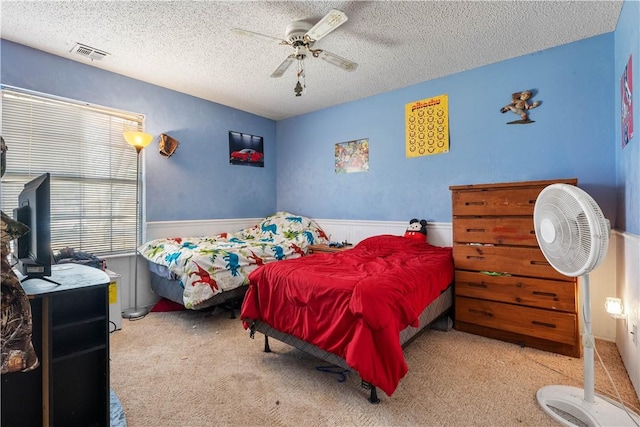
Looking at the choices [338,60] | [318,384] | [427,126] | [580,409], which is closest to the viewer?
[580,409]

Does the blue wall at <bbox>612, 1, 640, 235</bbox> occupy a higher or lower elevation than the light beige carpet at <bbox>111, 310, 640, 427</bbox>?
higher

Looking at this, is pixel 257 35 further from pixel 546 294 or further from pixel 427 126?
pixel 546 294

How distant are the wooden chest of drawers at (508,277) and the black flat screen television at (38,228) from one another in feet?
8.60

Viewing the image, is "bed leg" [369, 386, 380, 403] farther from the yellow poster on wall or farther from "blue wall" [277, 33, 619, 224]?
the yellow poster on wall

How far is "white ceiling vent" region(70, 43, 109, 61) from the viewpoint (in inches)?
99.0

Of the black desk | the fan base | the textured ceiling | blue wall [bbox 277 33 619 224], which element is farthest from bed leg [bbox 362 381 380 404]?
the textured ceiling

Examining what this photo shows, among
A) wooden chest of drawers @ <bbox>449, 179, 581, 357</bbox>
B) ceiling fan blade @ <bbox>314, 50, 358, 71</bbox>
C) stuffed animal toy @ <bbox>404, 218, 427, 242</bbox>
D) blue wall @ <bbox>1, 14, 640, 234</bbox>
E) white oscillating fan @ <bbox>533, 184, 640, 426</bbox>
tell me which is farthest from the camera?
stuffed animal toy @ <bbox>404, 218, 427, 242</bbox>

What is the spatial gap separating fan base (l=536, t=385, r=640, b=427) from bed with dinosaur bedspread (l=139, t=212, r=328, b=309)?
2343mm

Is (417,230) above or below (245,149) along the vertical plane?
below

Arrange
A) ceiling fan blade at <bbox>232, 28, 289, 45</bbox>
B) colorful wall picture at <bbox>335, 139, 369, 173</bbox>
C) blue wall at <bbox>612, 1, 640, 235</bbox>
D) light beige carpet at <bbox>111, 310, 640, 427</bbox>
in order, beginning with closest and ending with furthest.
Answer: light beige carpet at <bbox>111, 310, 640, 427</bbox>, blue wall at <bbox>612, 1, 640, 235</bbox>, ceiling fan blade at <bbox>232, 28, 289, 45</bbox>, colorful wall picture at <bbox>335, 139, 369, 173</bbox>

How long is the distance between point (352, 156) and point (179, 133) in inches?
83.9

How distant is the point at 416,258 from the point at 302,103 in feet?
8.40

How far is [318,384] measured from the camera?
70.4 inches

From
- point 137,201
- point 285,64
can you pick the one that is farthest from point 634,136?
point 137,201
